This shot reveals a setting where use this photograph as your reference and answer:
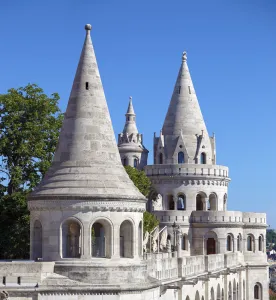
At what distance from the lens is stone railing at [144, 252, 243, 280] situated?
36156 millimetres

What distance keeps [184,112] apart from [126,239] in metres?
35.0

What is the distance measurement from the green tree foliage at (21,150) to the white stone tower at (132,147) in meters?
26.9

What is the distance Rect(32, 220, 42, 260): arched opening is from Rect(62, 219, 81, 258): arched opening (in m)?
1.07

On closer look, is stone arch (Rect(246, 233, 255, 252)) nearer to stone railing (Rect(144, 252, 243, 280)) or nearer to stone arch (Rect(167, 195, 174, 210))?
stone arch (Rect(167, 195, 174, 210))

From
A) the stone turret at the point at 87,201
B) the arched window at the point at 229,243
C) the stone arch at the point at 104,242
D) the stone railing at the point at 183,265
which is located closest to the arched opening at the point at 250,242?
the arched window at the point at 229,243

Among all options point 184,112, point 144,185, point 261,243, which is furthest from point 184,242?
point 184,112

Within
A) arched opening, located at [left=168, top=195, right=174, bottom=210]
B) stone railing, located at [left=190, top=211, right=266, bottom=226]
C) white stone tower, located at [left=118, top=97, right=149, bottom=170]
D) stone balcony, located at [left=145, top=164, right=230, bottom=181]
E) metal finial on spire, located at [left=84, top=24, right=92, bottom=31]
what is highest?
white stone tower, located at [left=118, top=97, right=149, bottom=170]

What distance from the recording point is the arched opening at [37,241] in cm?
3044

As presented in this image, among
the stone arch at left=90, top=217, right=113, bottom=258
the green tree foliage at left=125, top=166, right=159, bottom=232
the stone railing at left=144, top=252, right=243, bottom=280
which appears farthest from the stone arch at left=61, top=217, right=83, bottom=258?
the green tree foliage at left=125, top=166, right=159, bottom=232

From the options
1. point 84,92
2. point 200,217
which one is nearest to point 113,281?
point 84,92

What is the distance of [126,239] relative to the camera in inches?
1210

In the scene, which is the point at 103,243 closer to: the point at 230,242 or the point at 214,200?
the point at 230,242

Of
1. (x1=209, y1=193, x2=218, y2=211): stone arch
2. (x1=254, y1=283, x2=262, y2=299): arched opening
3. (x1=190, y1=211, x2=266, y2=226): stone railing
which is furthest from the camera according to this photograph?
(x1=254, y1=283, x2=262, y2=299): arched opening

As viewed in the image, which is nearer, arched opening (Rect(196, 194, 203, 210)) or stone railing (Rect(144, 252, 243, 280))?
stone railing (Rect(144, 252, 243, 280))
